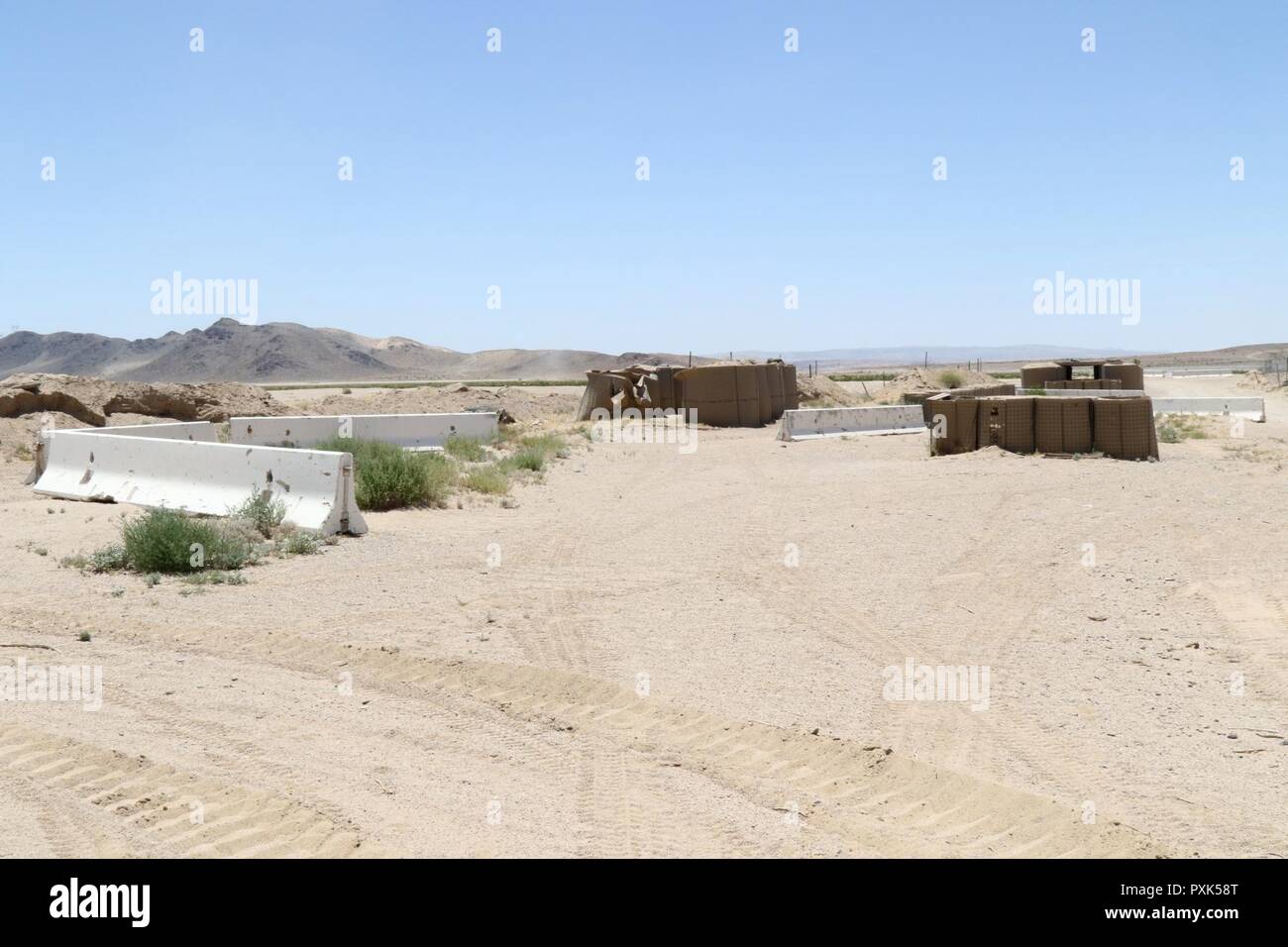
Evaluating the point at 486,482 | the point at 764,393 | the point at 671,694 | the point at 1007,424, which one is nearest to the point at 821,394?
the point at 764,393

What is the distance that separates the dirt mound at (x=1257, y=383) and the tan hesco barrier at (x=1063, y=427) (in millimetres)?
35111

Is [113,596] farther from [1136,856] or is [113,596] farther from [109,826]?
[1136,856]

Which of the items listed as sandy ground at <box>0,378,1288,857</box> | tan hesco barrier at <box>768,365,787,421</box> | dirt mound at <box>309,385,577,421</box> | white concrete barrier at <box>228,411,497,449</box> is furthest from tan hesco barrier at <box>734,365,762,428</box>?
sandy ground at <box>0,378,1288,857</box>

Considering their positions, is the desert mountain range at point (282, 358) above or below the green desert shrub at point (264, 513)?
above

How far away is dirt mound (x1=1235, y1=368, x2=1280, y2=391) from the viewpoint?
2037 inches

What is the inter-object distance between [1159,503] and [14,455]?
20427mm

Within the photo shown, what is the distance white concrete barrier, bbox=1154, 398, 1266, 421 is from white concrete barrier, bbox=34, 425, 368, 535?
28122mm

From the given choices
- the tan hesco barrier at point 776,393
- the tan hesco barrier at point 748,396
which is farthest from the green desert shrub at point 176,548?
the tan hesco barrier at point 776,393

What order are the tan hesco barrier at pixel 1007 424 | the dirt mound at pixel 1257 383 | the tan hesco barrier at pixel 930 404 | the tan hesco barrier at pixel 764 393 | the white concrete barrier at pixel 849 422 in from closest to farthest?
the tan hesco barrier at pixel 1007 424 < the tan hesco barrier at pixel 930 404 < the white concrete barrier at pixel 849 422 < the tan hesco barrier at pixel 764 393 < the dirt mound at pixel 1257 383

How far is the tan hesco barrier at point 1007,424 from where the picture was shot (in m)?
21.4

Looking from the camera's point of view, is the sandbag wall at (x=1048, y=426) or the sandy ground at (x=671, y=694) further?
the sandbag wall at (x=1048, y=426)
